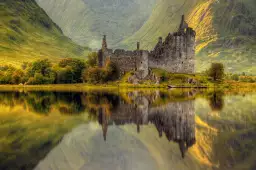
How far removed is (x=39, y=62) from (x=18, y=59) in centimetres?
9396

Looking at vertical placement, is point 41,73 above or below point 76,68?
below

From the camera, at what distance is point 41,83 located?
9050 centimetres

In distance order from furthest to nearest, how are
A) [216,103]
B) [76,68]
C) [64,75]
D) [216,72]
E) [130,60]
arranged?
[76,68] < [64,75] < [216,72] < [130,60] < [216,103]

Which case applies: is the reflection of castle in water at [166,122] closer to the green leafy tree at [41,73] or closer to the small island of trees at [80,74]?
the small island of trees at [80,74]

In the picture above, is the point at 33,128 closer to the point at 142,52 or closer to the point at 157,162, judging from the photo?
the point at 157,162

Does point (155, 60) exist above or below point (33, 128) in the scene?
above

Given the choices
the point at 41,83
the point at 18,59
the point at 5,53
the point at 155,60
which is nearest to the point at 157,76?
the point at 155,60

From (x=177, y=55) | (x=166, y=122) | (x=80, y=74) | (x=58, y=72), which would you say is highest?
(x=177, y=55)

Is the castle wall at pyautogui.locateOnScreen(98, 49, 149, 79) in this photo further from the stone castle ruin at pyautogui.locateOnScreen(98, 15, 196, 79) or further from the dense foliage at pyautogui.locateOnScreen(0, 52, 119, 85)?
the dense foliage at pyautogui.locateOnScreen(0, 52, 119, 85)

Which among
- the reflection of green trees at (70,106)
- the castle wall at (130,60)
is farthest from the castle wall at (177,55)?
the reflection of green trees at (70,106)

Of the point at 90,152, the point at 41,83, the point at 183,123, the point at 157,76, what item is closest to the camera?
the point at 90,152

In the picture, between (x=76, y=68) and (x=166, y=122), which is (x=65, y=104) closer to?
(x=166, y=122)

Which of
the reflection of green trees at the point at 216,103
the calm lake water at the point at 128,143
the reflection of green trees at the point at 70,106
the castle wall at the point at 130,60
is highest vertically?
the castle wall at the point at 130,60

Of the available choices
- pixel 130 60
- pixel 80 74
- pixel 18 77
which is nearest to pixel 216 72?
pixel 130 60
